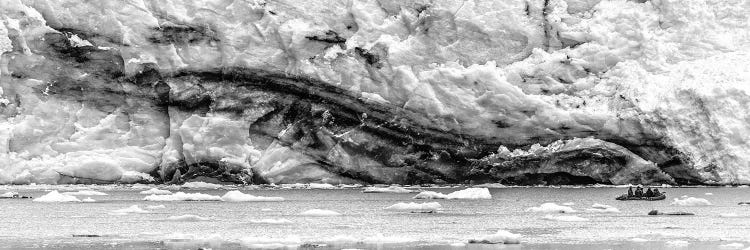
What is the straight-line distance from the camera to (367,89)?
37.1 metres

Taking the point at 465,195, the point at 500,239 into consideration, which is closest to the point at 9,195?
the point at 465,195

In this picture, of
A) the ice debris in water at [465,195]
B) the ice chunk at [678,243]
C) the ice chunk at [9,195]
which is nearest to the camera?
the ice chunk at [678,243]

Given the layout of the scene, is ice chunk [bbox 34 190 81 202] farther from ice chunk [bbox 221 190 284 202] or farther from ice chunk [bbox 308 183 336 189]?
ice chunk [bbox 308 183 336 189]

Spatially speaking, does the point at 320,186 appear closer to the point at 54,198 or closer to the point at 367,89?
the point at 367,89

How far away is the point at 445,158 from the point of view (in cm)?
3734

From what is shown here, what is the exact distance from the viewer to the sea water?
20.7 m

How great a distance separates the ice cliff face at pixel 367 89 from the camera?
1422 inches

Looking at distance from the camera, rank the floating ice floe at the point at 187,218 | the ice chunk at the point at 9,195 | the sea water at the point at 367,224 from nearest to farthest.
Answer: the sea water at the point at 367,224 < the floating ice floe at the point at 187,218 < the ice chunk at the point at 9,195

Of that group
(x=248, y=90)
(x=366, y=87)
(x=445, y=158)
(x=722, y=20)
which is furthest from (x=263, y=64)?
(x=722, y=20)

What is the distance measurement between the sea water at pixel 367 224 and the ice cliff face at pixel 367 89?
5.98ft

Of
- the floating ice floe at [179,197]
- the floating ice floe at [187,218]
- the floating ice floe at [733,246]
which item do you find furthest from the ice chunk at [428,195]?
the floating ice floe at [733,246]

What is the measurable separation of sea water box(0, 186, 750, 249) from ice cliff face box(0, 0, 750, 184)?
182cm

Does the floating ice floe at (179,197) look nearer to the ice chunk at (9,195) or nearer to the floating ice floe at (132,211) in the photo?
the floating ice floe at (132,211)

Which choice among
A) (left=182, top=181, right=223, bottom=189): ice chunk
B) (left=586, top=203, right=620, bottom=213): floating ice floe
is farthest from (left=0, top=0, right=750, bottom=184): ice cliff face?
(left=586, top=203, right=620, bottom=213): floating ice floe
